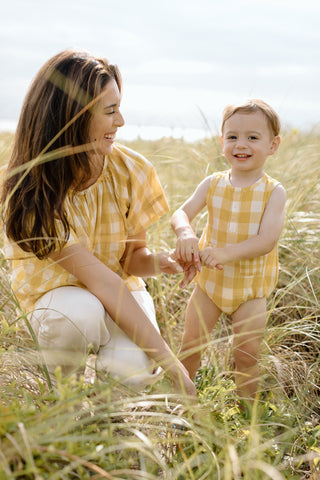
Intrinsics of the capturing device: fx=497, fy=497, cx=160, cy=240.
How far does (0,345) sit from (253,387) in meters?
0.92

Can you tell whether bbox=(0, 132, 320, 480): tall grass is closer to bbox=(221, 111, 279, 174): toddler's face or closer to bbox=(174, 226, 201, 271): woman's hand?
bbox=(174, 226, 201, 271): woman's hand

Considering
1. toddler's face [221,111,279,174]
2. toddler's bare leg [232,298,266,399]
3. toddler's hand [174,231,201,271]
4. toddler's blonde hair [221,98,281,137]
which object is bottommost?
toddler's bare leg [232,298,266,399]

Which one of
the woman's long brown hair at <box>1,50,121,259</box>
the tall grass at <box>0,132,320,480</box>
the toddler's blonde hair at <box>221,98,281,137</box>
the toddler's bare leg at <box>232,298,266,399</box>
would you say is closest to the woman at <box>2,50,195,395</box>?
the woman's long brown hair at <box>1,50,121,259</box>

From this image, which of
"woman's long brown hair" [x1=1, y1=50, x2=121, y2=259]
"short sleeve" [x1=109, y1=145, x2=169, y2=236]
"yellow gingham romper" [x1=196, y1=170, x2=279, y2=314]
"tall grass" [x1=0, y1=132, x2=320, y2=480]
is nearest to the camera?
"tall grass" [x1=0, y1=132, x2=320, y2=480]

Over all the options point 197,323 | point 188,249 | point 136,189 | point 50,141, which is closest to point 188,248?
point 188,249

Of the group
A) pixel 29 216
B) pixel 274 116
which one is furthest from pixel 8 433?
pixel 274 116

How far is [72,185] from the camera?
1.84m

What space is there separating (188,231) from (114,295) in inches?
13.6

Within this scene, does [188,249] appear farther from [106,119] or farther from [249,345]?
[106,119]

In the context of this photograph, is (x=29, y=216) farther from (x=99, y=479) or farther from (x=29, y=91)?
(x=99, y=479)

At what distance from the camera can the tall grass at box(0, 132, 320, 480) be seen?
3.53 ft

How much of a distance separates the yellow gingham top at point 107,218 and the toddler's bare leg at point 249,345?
53 centimetres

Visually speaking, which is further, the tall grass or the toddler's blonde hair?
the toddler's blonde hair

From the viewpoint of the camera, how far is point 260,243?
1745 millimetres
